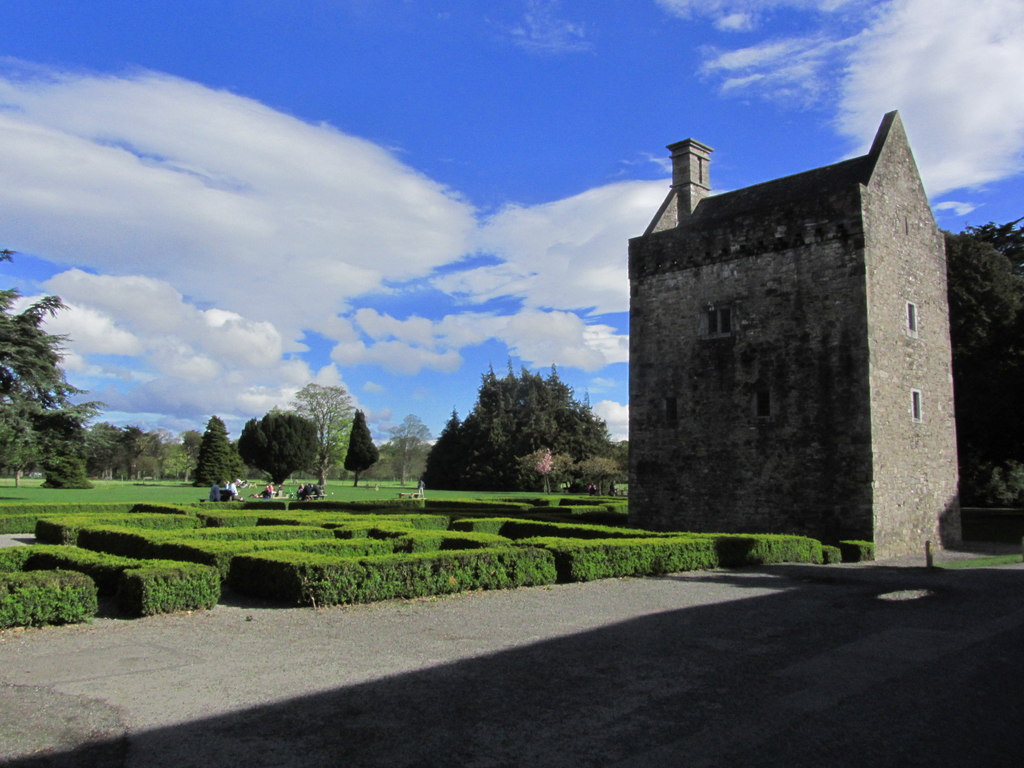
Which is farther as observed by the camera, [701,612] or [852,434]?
[852,434]

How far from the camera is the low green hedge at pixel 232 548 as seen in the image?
11.3 m

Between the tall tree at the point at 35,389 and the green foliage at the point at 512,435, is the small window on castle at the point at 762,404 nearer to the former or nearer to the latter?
the tall tree at the point at 35,389

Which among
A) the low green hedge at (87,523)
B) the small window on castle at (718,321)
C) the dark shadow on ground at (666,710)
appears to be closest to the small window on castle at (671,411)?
the small window on castle at (718,321)

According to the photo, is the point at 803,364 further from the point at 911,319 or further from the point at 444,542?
the point at 444,542

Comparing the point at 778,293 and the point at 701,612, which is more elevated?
the point at 778,293

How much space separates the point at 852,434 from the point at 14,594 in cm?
1714

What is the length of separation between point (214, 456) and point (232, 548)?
5429cm

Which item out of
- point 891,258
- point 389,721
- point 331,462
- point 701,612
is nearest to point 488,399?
point 331,462

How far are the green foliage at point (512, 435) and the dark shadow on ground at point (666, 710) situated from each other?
5403 centimetres

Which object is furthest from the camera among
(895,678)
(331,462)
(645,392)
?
(331,462)

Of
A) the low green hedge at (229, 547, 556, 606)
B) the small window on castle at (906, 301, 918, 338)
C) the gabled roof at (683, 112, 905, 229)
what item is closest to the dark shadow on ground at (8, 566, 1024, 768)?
the low green hedge at (229, 547, 556, 606)

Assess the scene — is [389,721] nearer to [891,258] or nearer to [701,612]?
[701,612]

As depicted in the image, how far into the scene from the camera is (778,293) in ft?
66.1

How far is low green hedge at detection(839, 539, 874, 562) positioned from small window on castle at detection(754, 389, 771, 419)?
4.09m
